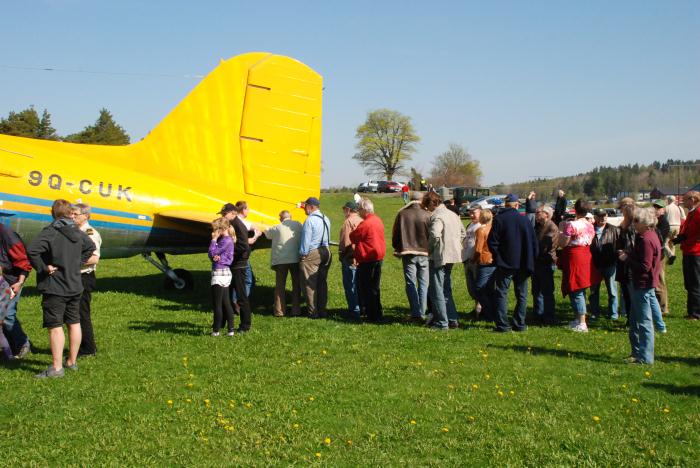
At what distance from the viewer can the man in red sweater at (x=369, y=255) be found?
902 centimetres

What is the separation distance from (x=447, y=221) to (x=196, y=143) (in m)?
5.93

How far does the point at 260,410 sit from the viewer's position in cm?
519

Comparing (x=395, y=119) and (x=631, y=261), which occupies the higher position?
(x=395, y=119)

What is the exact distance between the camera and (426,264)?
901 cm

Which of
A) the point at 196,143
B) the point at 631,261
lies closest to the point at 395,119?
the point at 196,143

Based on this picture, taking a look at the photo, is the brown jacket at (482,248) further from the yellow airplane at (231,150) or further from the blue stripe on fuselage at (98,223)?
the blue stripe on fuselage at (98,223)

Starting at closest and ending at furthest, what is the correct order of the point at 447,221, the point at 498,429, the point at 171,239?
1. the point at 498,429
2. the point at 447,221
3. the point at 171,239

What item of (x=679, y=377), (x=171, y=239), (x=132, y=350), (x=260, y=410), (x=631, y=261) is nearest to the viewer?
(x=260, y=410)

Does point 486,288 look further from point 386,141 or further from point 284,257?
point 386,141

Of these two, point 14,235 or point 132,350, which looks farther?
point 132,350

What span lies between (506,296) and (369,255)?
210 centimetres

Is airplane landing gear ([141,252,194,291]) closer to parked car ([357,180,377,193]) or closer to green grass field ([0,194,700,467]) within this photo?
green grass field ([0,194,700,467])

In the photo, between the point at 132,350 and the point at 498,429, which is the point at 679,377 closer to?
the point at 498,429

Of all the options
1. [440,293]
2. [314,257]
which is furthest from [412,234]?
[314,257]
